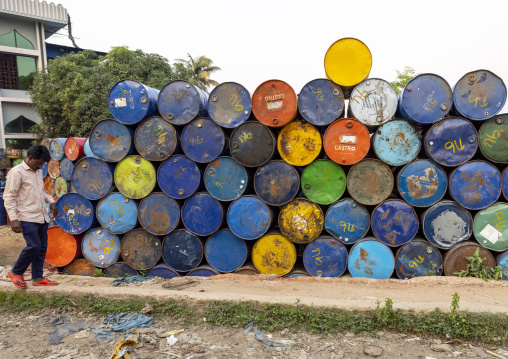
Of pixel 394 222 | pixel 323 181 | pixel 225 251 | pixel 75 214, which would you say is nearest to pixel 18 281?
pixel 75 214

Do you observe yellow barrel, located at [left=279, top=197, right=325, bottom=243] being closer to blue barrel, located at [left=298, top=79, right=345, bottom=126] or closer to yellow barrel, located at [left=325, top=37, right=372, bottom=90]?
blue barrel, located at [left=298, top=79, right=345, bottom=126]

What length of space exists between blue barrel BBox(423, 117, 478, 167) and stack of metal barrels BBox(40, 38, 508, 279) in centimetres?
1

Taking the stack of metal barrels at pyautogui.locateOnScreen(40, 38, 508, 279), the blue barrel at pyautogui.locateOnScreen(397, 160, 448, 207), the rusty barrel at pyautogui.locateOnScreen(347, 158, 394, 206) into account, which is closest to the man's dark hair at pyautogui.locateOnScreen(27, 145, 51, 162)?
the stack of metal barrels at pyautogui.locateOnScreen(40, 38, 508, 279)

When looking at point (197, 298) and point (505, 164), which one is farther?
point (505, 164)

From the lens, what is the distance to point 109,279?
4215mm

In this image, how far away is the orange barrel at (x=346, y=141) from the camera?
3762 mm

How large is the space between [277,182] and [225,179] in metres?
0.68

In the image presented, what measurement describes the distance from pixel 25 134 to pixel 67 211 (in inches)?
478

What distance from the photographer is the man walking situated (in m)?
3.44

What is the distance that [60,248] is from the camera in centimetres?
461

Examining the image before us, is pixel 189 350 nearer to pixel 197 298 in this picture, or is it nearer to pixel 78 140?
pixel 197 298

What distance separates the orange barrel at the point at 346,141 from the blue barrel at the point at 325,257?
1.03 metres

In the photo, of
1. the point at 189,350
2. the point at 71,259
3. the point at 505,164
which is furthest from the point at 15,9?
the point at 505,164

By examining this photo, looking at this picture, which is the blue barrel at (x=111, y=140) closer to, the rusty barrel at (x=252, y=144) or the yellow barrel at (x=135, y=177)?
the yellow barrel at (x=135, y=177)
